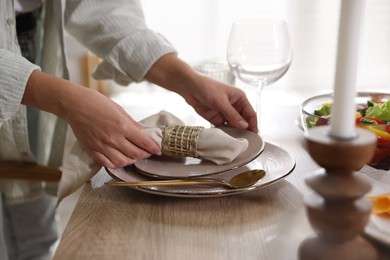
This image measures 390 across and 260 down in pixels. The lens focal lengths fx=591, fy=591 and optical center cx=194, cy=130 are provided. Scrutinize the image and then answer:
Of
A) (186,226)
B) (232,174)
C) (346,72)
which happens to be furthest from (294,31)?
(346,72)

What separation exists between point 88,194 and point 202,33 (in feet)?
4.19

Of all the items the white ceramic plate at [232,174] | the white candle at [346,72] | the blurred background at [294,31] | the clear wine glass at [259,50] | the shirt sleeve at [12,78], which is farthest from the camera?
the blurred background at [294,31]

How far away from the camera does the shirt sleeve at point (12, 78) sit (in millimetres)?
933

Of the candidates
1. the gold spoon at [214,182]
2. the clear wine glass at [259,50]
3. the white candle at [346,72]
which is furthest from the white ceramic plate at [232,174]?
the white candle at [346,72]

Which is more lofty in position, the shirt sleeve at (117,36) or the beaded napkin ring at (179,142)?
the shirt sleeve at (117,36)

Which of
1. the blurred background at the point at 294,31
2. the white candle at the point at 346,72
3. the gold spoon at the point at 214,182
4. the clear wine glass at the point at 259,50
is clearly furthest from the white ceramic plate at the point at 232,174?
the blurred background at the point at 294,31

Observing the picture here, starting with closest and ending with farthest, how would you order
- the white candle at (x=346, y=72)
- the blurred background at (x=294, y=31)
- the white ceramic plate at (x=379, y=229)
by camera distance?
1. the white candle at (x=346, y=72)
2. the white ceramic plate at (x=379, y=229)
3. the blurred background at (x=294, y=31)

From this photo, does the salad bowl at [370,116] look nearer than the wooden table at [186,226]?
No

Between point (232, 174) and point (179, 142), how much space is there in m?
0.09

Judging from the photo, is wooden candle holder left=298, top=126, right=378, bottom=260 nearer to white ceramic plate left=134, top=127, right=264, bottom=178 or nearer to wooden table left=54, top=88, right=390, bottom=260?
wooden table left=54, top=88, right=390, bottom=260

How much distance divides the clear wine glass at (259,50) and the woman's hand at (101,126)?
320 millimetres

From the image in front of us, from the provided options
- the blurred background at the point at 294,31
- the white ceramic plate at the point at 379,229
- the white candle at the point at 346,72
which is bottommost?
the blurred background at the point at 294,31

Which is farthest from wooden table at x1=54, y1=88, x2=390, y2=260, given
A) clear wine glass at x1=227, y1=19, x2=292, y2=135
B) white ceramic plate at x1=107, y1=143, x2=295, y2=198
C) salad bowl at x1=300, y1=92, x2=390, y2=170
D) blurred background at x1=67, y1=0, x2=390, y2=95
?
blurred background at x1=67, y1=0, x2=390, y2=95

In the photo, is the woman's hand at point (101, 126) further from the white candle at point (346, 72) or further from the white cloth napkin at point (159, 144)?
the white candle at point (346, 72)
